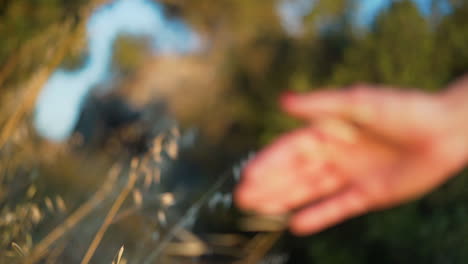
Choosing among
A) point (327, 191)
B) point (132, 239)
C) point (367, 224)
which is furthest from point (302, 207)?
point (132, 239)

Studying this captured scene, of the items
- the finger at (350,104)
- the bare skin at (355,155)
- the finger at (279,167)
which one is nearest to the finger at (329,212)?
the bare skin at (355,155)

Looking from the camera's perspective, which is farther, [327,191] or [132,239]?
[327,191]

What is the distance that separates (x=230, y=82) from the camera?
1.72 metres

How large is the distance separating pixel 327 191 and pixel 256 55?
1.82ft

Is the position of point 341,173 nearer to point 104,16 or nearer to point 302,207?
point 302,207

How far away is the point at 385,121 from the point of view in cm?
149

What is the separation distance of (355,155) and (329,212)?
226 millimetres

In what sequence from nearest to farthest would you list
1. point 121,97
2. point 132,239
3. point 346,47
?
1. point 132,239
2. point 346,47
3. point 121,97

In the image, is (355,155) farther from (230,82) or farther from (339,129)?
(230,82)

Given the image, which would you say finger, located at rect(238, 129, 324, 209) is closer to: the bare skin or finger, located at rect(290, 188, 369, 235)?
the bare skin

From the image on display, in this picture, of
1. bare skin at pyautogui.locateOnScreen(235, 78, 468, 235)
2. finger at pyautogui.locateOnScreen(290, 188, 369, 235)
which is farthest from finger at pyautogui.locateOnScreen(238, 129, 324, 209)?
finger at pyautogui.locateOnScreen(290, 188, 369, 235)

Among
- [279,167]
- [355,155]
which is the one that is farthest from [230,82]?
[355,155]

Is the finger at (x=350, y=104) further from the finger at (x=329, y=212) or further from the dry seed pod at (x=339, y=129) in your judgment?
the finger at (x=329, y=212)

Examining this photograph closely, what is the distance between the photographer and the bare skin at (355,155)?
58.1 inches
